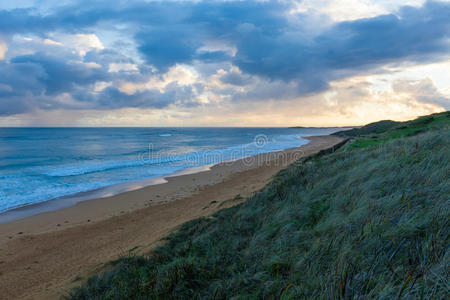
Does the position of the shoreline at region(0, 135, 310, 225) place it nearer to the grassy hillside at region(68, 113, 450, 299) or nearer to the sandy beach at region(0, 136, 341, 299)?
the sandy beach at region(0, 136, 341, 299)

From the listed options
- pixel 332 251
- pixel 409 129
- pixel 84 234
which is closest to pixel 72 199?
pixel 84 234

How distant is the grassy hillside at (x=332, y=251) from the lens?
7.07 ft

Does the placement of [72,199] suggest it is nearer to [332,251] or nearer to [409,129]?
[332,251]

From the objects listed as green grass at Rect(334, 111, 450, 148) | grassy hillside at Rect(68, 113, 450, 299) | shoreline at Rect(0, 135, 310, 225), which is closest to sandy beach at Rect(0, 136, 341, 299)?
shoreline at Rect(0, 135, 310, 225)

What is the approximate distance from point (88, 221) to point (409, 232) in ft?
37.4

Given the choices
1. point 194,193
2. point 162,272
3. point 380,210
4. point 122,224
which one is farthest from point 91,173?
point 380,210

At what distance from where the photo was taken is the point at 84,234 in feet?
28.6

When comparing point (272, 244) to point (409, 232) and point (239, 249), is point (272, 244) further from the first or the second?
point (409, 232)

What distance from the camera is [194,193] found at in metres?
14.2

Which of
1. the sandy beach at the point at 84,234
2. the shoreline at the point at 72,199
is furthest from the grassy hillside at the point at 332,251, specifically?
the shoreline at the point at 72,199

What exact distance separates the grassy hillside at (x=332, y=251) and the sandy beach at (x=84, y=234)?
225 centimetres

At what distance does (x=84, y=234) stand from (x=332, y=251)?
910cm

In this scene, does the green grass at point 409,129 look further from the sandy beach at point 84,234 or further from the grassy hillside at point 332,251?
the sandy beach at point 84,234

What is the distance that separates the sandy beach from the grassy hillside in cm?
225
